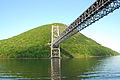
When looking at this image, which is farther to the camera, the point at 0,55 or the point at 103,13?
the point at 0,55

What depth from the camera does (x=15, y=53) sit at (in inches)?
4245

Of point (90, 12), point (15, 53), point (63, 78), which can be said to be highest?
point (90, 12)

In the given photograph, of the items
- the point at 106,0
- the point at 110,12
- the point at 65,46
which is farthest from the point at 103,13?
the point at 65,46

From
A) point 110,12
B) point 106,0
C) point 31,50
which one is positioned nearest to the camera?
point 106,0

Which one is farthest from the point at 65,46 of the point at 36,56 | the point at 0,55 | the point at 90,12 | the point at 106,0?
the point at 106,0

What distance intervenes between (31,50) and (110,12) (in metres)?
80.4

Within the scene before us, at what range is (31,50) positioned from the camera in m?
110

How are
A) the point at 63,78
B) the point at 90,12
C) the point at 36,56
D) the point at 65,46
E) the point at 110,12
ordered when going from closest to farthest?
the point at 63,78
the point at 110,12
the point at 90,12
the point at 36,56
the point at 65,46

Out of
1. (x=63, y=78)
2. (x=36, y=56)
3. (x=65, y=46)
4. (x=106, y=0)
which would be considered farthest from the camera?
(x=65, y=46)

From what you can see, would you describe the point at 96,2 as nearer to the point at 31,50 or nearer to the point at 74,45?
the point at 31,50

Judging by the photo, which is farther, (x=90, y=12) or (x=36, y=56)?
(x=36, y=56)

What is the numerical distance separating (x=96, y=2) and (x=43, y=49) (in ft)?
260

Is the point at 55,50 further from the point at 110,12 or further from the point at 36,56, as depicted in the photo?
the point at 110,12

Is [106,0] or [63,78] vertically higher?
[106,0]
